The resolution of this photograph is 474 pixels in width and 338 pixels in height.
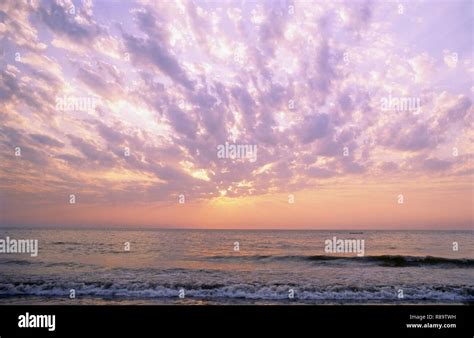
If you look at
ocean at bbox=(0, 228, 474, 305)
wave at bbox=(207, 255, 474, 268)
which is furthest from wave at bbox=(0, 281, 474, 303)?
wave at bbox=(207, 255, 474, 268)

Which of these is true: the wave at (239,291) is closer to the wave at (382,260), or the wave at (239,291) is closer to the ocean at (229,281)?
the ocean at (229,281)

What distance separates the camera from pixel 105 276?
38.1 feet

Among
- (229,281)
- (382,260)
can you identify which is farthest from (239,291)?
(382,260)

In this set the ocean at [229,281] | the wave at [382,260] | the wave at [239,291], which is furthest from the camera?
the wave at [382,260]

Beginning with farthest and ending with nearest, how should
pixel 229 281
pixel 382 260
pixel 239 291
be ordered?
pixel 382 260 → pixel 229 281 → pixel 239 291

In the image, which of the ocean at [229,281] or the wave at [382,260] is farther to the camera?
the wave at [382,260]

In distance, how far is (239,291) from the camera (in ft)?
31.2

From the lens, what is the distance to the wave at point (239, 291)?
9016mm

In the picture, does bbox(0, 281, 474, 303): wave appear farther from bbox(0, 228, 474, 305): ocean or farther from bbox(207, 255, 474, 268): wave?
bbox(207, 255, 474, 268): wave

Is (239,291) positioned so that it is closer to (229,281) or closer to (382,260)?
(229,281)

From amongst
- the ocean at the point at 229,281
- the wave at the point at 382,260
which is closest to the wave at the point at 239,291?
the ocean at the point at 229,281
